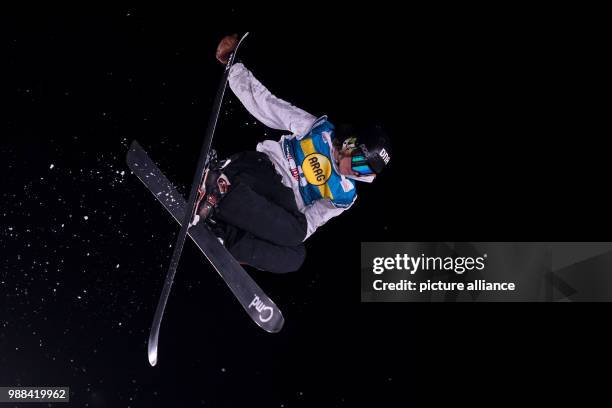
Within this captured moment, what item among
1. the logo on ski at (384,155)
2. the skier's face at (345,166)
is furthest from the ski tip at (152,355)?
the logo on ski at (384,155)

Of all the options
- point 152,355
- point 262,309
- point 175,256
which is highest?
point 175,256

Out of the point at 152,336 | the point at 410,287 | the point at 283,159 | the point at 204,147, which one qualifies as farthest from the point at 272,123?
the point at 410,287

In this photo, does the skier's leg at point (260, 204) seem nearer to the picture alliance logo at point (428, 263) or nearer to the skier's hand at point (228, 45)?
the skier's hand at point (228, 45)

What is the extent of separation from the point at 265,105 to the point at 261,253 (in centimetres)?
69

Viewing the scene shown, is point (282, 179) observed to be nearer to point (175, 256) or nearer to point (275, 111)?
point (275, 111)

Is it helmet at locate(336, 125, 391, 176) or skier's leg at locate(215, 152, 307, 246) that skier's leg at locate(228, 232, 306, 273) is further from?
helmet at locate(336, 125, 391, 176)

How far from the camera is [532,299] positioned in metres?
3.69

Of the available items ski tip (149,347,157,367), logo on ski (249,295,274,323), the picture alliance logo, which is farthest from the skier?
the picture alliance logo

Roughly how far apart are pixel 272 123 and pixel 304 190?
0.36 m

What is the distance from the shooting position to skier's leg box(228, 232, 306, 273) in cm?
281

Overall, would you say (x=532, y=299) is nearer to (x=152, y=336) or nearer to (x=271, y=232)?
(x=271, y=232)

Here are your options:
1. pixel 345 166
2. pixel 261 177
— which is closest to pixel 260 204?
pixel 261 177

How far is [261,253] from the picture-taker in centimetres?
281

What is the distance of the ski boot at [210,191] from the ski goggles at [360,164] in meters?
0.58
